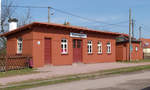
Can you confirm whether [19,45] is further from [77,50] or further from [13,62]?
[77,50]

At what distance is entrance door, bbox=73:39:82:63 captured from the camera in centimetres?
2167

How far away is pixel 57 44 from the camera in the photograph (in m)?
19.8

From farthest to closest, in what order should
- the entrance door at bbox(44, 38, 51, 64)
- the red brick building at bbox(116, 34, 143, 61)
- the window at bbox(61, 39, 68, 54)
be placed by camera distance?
1. the red brick building at bbox(116, 34, 143, 61)
2. the window at bbox(61, 39, 68, 54)
3. the entrance door at bbox(44, 38, 51, 64)

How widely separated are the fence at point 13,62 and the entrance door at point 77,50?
557 centimetres

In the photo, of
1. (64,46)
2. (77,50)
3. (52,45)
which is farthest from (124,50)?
(52,45)

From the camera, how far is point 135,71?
17.2 metres

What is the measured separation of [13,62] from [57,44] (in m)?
4.66

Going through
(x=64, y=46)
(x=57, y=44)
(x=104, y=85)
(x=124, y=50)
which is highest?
(x=57, y=44)

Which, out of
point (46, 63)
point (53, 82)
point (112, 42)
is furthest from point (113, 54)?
point (53, 82)

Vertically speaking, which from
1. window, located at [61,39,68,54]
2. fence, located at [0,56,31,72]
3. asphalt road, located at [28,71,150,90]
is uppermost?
window, located at [61,39,68,54]

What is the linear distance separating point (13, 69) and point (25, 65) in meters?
1.33

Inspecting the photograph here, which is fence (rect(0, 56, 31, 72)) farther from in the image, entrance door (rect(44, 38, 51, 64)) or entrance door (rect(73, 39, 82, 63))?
entrance door (rect(73, 39, 82, 63))

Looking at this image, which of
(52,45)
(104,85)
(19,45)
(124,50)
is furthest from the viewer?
(124,50)

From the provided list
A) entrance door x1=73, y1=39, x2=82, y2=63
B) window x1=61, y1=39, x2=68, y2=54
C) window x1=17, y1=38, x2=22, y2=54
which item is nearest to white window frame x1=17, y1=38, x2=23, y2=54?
window x1=17, y1=38, x2=22, y2=54
